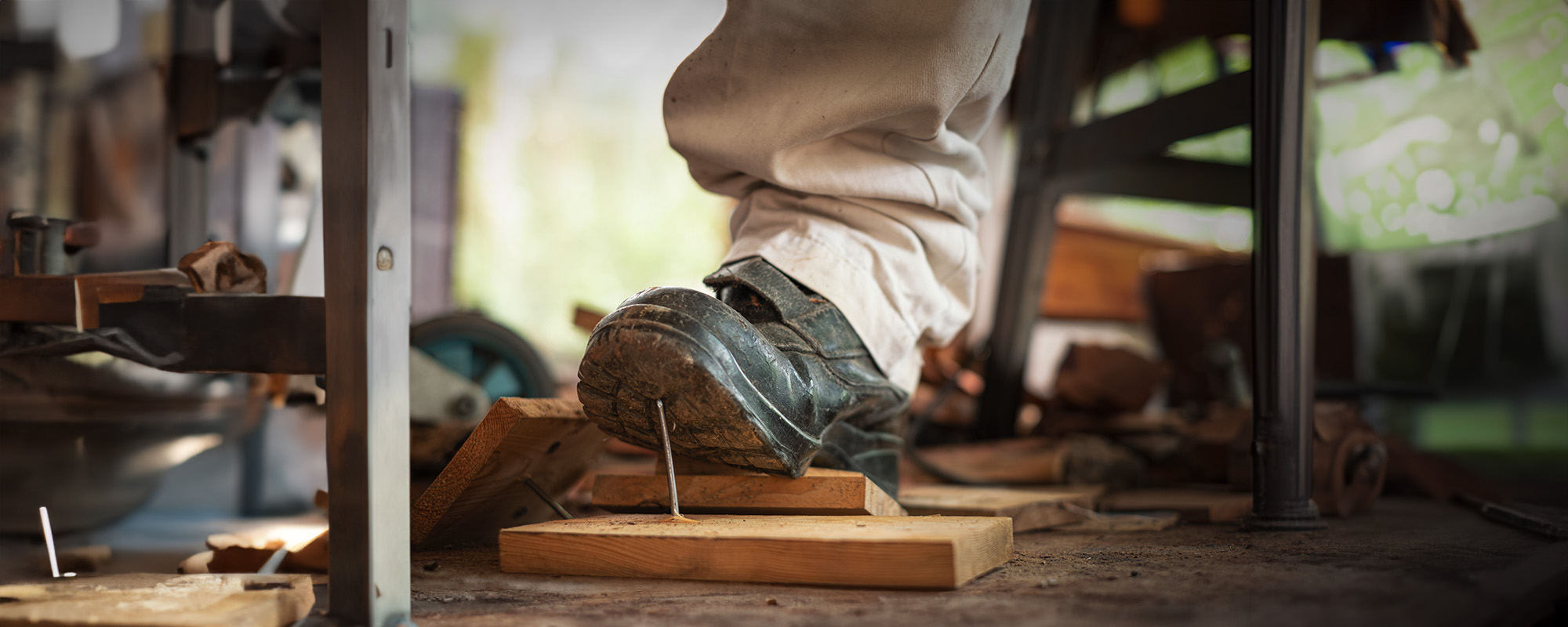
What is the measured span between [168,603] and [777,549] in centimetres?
44

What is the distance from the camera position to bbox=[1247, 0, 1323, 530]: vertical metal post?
1156 mm

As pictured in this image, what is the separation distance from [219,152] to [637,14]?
2.43 metres

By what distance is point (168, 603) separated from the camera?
0.70 meters

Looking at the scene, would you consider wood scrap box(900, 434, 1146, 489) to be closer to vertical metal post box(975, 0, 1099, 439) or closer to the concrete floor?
vertical metal post box(975, 0, 1099, 439)

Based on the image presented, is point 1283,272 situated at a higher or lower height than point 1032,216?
lower

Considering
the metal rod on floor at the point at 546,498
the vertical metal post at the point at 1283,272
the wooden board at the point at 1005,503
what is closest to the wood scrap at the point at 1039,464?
the wooden board at the point at 1005,503

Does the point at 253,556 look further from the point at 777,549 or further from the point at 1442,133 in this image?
the point at 1442,133

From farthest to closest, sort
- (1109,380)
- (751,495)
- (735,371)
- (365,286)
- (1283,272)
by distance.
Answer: (1109,380) → (1283,272) → (751,495) → (735,371) → (365,286)

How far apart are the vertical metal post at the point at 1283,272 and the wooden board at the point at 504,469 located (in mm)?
794

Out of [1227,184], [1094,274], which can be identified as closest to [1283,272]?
[1227,184]

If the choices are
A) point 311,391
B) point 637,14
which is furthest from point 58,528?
point 637,14

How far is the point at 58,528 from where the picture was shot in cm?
129

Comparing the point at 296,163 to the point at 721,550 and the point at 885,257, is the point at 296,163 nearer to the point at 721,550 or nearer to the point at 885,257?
the point at 885,257

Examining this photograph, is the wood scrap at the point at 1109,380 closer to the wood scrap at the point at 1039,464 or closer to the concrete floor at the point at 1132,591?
the wood scrap at the point at 1039,464
